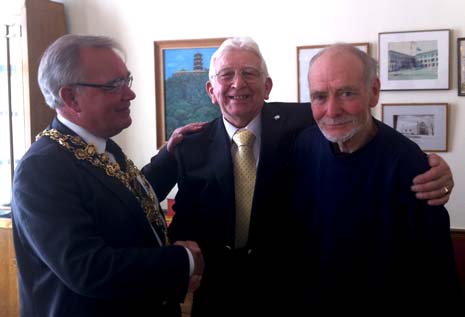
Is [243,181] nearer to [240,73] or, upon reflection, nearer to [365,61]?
[240,73]

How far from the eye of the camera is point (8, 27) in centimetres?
323

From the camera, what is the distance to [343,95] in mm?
1484

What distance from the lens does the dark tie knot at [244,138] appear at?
1767mm

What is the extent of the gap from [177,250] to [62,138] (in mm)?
456

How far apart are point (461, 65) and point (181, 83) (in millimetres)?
1806

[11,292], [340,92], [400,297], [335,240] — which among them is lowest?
[11,292]

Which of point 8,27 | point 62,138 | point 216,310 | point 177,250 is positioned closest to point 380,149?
point 177,250

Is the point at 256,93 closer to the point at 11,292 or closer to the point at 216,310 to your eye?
the point at 216,310

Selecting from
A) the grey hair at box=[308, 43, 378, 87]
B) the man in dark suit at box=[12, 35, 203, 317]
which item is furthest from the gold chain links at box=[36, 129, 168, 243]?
the grey hair at box=[308, 43, 378, 87]

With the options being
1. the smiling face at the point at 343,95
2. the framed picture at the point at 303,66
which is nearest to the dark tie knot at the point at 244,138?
the smiling face at the point at 343,95

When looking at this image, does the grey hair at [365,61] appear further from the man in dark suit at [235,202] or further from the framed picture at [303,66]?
the framed picture at [303,66]

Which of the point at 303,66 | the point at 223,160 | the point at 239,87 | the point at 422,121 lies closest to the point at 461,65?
the point at 422,121

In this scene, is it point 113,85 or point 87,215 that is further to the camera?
point 113,85

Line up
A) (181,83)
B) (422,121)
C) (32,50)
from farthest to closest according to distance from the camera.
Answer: (181,83)
(32,50)
(422,121)
